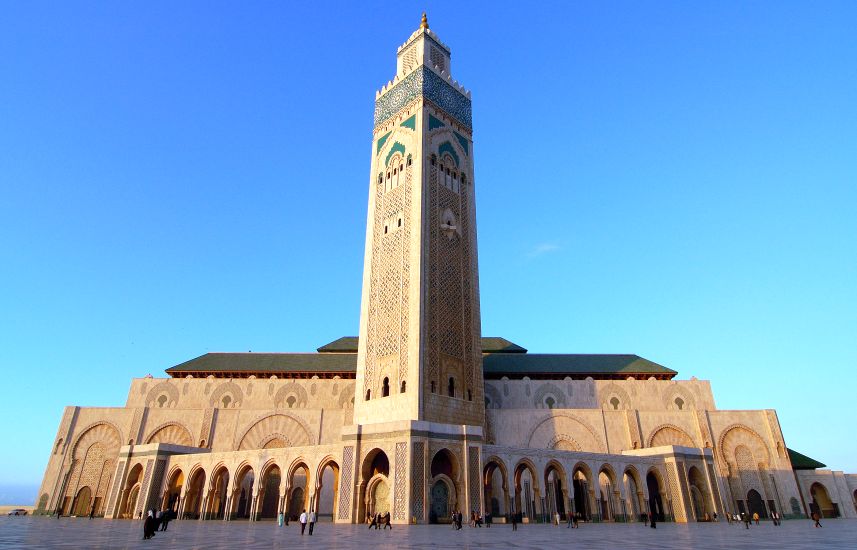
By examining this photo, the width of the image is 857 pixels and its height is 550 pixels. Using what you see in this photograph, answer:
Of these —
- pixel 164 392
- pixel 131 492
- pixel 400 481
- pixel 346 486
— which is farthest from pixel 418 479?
pixel 164 392

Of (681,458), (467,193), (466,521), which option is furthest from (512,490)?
(467,193)

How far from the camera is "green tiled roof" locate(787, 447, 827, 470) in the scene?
28.0m

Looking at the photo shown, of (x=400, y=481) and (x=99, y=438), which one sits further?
(x=99, y=438)

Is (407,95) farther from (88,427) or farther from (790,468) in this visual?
(790,468)

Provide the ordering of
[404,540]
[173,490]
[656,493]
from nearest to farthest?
[404,540] → [656,493] → [173,490]

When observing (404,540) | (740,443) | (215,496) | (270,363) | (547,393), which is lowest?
(404,540)

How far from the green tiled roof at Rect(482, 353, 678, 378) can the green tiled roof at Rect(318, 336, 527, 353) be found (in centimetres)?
121

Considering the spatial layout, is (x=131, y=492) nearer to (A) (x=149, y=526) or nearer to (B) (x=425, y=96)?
(A) (x=149, y=526)

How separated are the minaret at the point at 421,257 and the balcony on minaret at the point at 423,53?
0.24 feet

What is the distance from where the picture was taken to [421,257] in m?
21.7

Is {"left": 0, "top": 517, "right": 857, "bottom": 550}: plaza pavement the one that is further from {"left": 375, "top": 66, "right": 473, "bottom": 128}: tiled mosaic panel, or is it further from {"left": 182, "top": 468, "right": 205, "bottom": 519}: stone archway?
{"left": 375, "top": 66, "right": 473, "bottom": 128}: tiled mosaic panel

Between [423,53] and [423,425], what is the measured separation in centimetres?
1858

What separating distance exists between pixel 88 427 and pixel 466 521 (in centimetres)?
2254

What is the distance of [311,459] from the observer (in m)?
19.9
